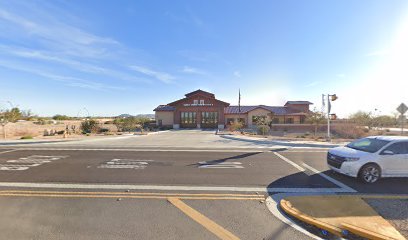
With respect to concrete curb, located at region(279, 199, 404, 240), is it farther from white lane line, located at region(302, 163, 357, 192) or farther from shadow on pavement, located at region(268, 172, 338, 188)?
white lane line, located at region(302, 163, 357, 192)

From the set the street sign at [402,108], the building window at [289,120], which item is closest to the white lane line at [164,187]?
the street sign at [402,108]

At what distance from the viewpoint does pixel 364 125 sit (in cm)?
2900

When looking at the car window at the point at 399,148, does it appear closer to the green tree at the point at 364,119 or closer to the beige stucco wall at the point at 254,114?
the green tree at the point at 364,119

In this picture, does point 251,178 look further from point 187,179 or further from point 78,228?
point 78,228

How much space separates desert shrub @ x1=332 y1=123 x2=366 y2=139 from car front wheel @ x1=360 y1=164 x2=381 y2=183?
1985 cm

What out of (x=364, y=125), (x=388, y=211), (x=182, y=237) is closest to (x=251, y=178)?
(x=388, y=211)

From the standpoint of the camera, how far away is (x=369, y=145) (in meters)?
7.98

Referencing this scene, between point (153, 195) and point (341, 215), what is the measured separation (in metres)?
4.51

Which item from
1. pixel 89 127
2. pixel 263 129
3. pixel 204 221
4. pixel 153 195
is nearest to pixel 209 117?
pixel 263 129

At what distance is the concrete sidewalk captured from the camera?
4.06 metres

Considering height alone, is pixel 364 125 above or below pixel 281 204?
above

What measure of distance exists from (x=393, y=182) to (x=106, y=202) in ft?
29.4

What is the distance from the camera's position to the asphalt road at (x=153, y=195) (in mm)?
4211

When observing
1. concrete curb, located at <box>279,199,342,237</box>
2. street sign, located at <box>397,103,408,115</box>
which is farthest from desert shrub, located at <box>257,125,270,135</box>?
concrete curb, located at <box>279,199,342,237</box>
